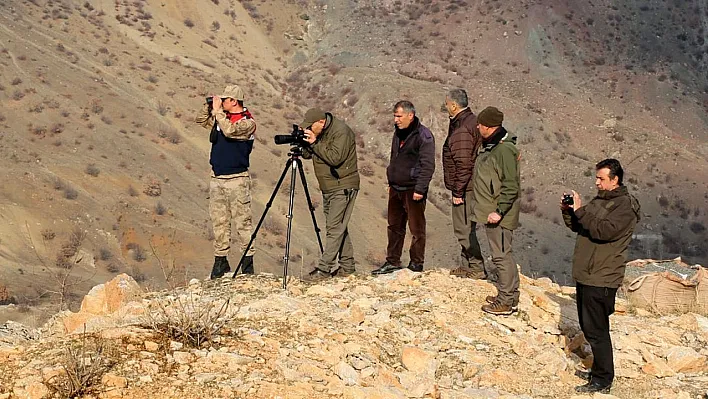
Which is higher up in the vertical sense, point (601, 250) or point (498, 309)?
point (601, 250)

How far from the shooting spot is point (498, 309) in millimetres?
6352

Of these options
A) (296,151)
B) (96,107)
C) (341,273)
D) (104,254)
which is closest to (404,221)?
(341,273)

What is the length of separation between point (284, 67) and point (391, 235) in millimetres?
30558

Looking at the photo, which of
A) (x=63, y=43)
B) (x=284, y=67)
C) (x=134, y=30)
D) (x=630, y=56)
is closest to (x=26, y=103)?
(x=63, y=43)

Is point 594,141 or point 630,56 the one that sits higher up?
point 630,56

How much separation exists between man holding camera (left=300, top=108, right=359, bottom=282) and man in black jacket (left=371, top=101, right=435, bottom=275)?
1.95ft

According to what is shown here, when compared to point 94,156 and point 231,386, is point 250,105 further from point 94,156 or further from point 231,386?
point 231,386

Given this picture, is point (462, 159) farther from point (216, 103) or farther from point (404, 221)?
point (216, 103)


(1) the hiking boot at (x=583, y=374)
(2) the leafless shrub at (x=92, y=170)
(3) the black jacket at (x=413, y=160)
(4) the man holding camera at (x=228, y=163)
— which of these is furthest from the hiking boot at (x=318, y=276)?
(2) the leafless shrub at (x=92, y=170)

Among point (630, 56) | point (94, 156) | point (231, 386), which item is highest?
point (630, 56)

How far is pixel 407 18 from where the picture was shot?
40688mm

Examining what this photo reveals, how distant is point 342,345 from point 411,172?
286cm

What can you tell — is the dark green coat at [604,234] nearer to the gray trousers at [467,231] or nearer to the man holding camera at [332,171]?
the gray trousers at [467,231]

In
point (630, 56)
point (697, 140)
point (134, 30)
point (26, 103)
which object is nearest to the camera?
point (26, 103)
